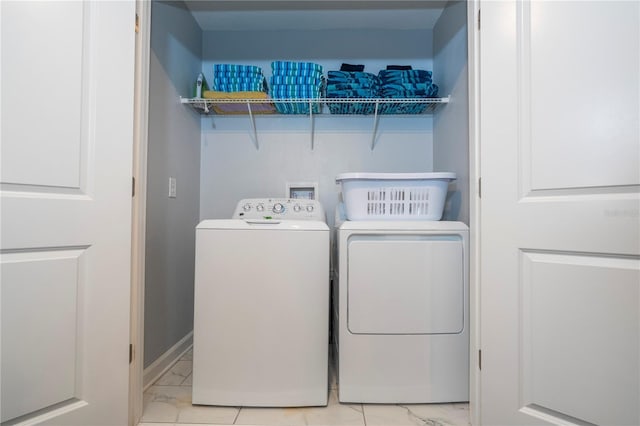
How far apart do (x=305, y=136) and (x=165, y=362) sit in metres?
1.74

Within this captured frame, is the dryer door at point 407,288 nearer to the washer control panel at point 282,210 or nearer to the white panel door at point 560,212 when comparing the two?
the white panel door at point 560,212

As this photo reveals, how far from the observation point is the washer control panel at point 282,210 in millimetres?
1817

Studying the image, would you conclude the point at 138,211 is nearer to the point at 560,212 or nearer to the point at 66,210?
the point at 66,210

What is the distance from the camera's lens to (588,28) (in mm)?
1020

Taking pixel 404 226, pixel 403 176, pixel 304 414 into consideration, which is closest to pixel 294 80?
pixel 403 176

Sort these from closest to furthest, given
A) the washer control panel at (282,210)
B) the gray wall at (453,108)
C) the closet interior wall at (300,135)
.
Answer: the gray wall at (453,108) → the washer control panel at (282,210) → the closet interior wall at (300,135)

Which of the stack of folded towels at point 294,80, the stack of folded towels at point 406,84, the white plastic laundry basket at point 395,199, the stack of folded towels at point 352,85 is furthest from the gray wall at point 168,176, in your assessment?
the stack of folded towels at point 406,84

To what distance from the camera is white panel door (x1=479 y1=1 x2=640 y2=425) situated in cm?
96

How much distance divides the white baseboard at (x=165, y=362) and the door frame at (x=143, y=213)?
0.96 feet

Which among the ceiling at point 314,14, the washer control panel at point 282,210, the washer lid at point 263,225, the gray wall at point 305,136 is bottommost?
the washer lid at point 263,225

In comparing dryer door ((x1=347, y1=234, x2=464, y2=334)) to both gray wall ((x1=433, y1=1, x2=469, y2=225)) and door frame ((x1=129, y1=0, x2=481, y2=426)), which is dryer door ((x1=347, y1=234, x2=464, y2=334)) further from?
gray wall ((x1=433, y1=1, x2=469, y2=225))

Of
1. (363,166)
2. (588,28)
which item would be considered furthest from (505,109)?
(363,166)

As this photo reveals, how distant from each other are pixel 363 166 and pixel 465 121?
776 mm

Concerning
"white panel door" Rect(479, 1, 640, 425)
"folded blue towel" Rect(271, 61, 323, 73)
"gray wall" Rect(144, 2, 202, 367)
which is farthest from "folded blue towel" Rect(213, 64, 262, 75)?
"white panel door" Rect(479, 1, 640, 425)
